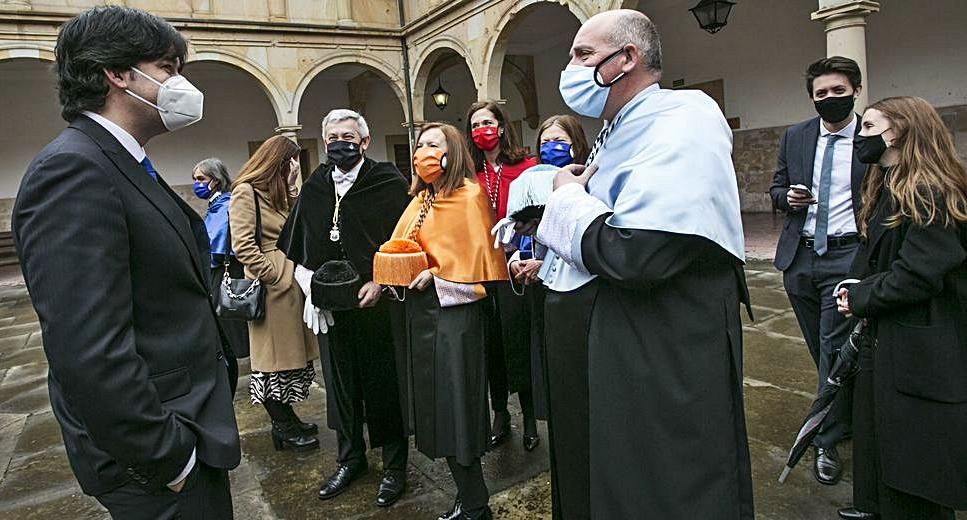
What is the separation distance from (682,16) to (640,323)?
11.8m

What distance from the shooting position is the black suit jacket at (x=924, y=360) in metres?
1.89

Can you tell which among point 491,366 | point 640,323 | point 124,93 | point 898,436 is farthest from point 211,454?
point 898,436

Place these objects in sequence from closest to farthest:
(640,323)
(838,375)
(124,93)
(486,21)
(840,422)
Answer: (124,93), (640,323), (838,375), (840,422), (486,21)

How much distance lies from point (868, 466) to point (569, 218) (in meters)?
1.60

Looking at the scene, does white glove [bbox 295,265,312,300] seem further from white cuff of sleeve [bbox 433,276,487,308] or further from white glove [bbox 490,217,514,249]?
white glove [bbox 490,217,514,249]

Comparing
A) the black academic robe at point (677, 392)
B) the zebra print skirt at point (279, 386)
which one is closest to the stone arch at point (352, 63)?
the zebra print skirt at point (279, 386)

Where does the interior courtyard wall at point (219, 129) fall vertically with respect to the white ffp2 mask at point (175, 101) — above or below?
above

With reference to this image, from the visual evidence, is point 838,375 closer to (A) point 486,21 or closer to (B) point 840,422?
(B) point 840,422

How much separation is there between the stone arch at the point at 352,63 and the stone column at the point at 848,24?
8.96 meters

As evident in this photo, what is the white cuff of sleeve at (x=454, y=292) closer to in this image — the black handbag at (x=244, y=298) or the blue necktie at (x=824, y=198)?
the black handbag at (x=244, y=298)

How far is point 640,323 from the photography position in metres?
1.47

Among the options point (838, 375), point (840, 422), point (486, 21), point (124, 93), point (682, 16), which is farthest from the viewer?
point (682, 16)

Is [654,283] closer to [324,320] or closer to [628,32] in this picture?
[628,32]

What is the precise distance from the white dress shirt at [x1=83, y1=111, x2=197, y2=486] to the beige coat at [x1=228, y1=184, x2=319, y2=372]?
1870 millimetres
